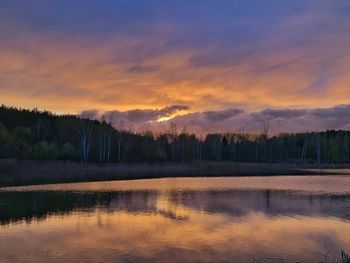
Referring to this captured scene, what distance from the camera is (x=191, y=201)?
36250 mm

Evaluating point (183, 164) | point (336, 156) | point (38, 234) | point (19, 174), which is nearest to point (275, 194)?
point (38, 234)

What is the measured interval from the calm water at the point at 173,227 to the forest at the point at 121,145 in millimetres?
48488

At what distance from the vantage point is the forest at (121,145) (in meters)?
88.4

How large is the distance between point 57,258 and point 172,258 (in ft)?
15.6

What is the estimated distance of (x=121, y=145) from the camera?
11075 cm

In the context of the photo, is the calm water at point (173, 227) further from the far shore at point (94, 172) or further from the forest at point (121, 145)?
the forest at point (121, 145)

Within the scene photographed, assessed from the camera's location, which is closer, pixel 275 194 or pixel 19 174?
pixel 275 194

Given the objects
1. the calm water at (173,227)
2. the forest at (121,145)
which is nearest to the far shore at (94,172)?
the forest at (121,145)

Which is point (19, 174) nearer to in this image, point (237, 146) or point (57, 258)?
point (57, 258)

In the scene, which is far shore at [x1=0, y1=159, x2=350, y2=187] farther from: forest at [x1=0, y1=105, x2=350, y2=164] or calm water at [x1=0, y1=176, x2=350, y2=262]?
calm water at [x1=0, y1=176, x2=350, y2=262]

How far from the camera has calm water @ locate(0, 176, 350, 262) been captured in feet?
59.4

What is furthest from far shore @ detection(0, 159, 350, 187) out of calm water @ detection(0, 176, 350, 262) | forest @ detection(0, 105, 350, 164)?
calm water @ detection(0, 176, 350, 262)

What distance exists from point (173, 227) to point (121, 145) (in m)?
87.4

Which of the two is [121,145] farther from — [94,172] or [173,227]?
[173,227]
